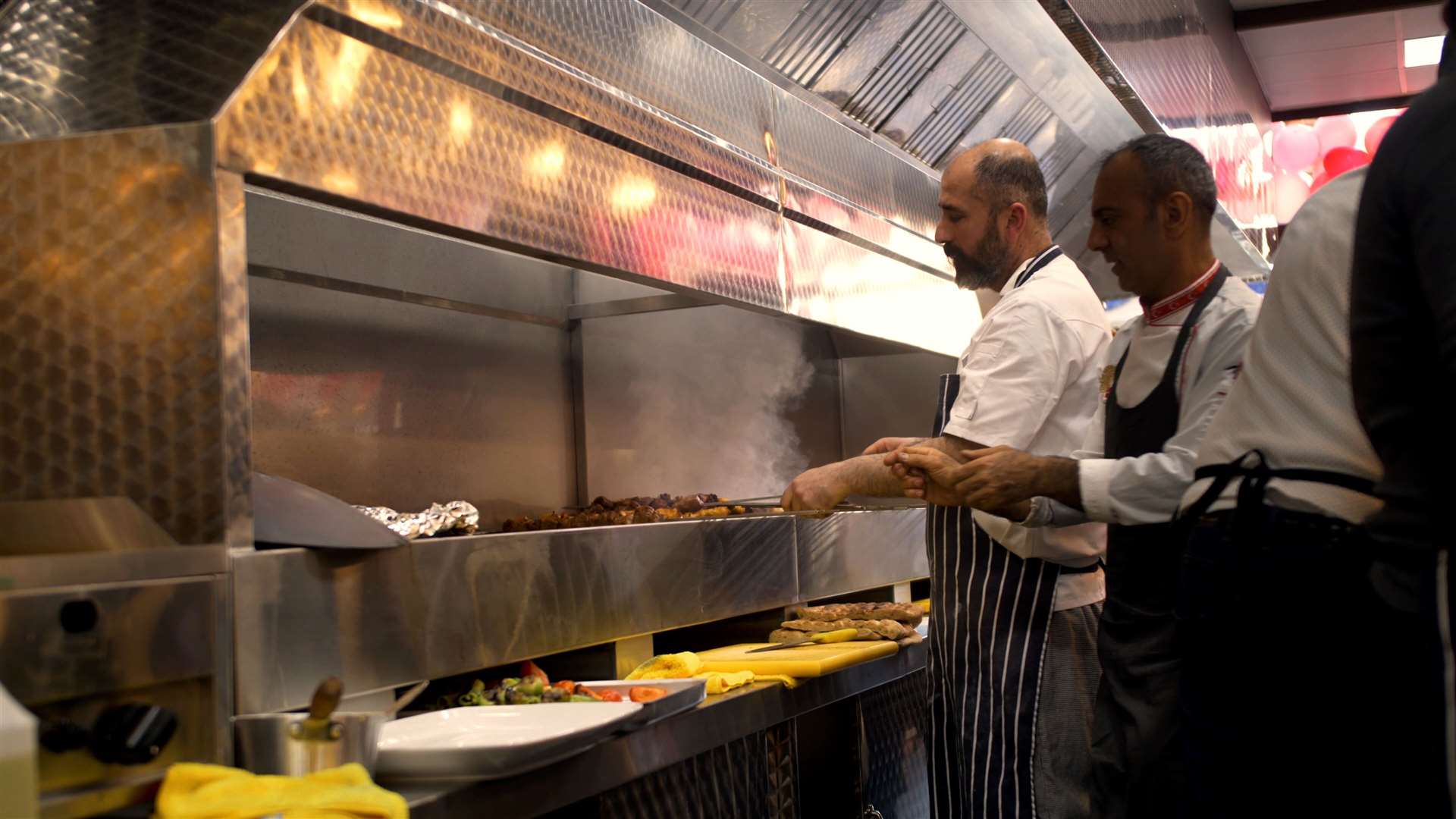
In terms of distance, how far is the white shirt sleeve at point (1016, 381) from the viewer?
2.59 metres

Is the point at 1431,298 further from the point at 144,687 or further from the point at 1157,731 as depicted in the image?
the point at 144,687

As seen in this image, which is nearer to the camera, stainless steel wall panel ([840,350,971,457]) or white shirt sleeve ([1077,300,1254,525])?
white shirt sleeve ([1077,300,1254,525])

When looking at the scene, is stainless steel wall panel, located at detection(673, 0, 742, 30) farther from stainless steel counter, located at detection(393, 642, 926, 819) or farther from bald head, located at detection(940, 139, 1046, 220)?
stainless steel counter, located at detection(393, 642, 926, 819)

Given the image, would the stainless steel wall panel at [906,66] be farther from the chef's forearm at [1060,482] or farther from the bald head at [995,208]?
the chef's forearm at [1060,482]

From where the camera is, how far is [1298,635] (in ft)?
4.80

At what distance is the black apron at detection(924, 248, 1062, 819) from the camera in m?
2.57

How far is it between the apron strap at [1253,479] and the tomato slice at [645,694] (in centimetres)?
110

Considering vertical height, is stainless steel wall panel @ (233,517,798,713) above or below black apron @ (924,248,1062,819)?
above

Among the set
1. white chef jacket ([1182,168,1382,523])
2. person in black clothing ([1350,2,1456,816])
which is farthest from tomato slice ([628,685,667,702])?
person in black clothing ([1350,2,1456,816])

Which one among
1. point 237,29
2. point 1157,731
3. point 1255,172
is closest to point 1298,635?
point 1157,731

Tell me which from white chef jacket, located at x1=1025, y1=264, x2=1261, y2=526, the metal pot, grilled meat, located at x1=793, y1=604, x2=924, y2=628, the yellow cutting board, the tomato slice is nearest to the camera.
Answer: the metal pot

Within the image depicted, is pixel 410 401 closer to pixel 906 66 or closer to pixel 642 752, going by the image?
pixel 642 752

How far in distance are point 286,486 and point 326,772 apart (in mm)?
532

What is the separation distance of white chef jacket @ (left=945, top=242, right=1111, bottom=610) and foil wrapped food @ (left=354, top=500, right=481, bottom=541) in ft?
3.77
